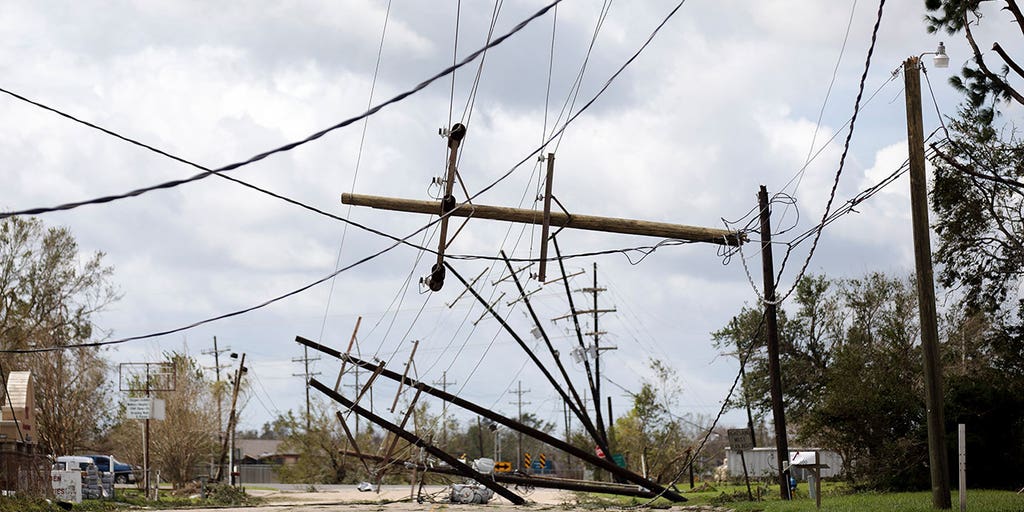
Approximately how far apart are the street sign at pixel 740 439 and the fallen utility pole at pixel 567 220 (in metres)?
12.4

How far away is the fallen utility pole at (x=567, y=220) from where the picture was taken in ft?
57.9

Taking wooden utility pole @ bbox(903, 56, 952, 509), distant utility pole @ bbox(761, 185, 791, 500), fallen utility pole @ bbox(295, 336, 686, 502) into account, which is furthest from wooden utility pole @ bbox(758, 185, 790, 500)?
wooden utility pole @ bbox(903, 56, 952, 509)

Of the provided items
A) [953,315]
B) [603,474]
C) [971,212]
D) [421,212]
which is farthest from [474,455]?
[421,212]

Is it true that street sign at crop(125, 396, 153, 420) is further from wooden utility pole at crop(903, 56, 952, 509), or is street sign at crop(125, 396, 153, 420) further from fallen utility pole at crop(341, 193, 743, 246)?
wooden utility pole at crop(903, 56, 952, 509)

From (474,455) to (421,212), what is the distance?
311 feet

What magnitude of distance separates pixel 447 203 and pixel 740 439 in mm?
16027

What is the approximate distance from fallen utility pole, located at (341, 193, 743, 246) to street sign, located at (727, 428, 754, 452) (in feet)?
40.6

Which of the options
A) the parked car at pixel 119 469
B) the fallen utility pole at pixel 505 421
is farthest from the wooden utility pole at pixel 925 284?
the parked car at pixel 119 469

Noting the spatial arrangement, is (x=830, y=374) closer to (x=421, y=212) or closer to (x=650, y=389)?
(x=421, y=212)

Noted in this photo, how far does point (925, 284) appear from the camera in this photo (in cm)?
1853

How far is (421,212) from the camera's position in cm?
1788

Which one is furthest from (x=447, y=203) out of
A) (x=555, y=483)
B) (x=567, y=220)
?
(x=555, y=483)

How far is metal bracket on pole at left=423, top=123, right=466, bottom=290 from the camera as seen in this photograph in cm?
1673

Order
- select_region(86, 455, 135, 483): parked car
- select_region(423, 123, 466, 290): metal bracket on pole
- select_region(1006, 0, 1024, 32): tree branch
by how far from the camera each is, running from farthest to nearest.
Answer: select_region(86, 455, 135, 483): parked car < select_region(1006, 0, 1024, 32): tree branch < select_region(423, 123, 466, 290): metal bracket on pole
